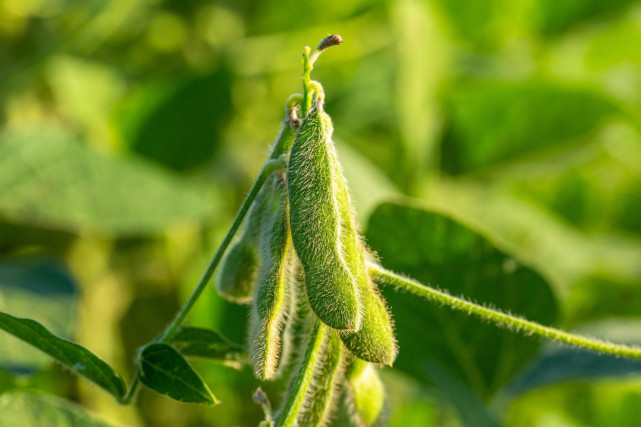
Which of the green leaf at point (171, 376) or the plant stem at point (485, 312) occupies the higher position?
the plant stem at point (485, 312)

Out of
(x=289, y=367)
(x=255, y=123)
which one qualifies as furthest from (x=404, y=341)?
(x=255, y=123)

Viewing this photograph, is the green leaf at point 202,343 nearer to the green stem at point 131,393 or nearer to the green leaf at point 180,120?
the green stem at point 131,393

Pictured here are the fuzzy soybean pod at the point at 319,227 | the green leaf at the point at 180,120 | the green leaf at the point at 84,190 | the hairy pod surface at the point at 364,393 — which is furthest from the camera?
the green leaf at the point at 180,120

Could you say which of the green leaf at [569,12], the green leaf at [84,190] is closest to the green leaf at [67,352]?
the green leaf at [84,190]

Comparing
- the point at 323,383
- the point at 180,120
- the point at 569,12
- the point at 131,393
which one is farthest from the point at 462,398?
the point at 569,12

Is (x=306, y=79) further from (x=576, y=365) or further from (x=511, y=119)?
(x=511, y=119)

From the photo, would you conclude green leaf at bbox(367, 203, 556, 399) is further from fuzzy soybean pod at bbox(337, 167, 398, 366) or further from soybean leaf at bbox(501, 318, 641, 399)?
fuzzy soybean pod at bbox(337, 167, 398, 366)

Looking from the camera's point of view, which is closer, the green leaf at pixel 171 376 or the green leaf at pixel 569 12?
the green leaf at pixel 171 376
